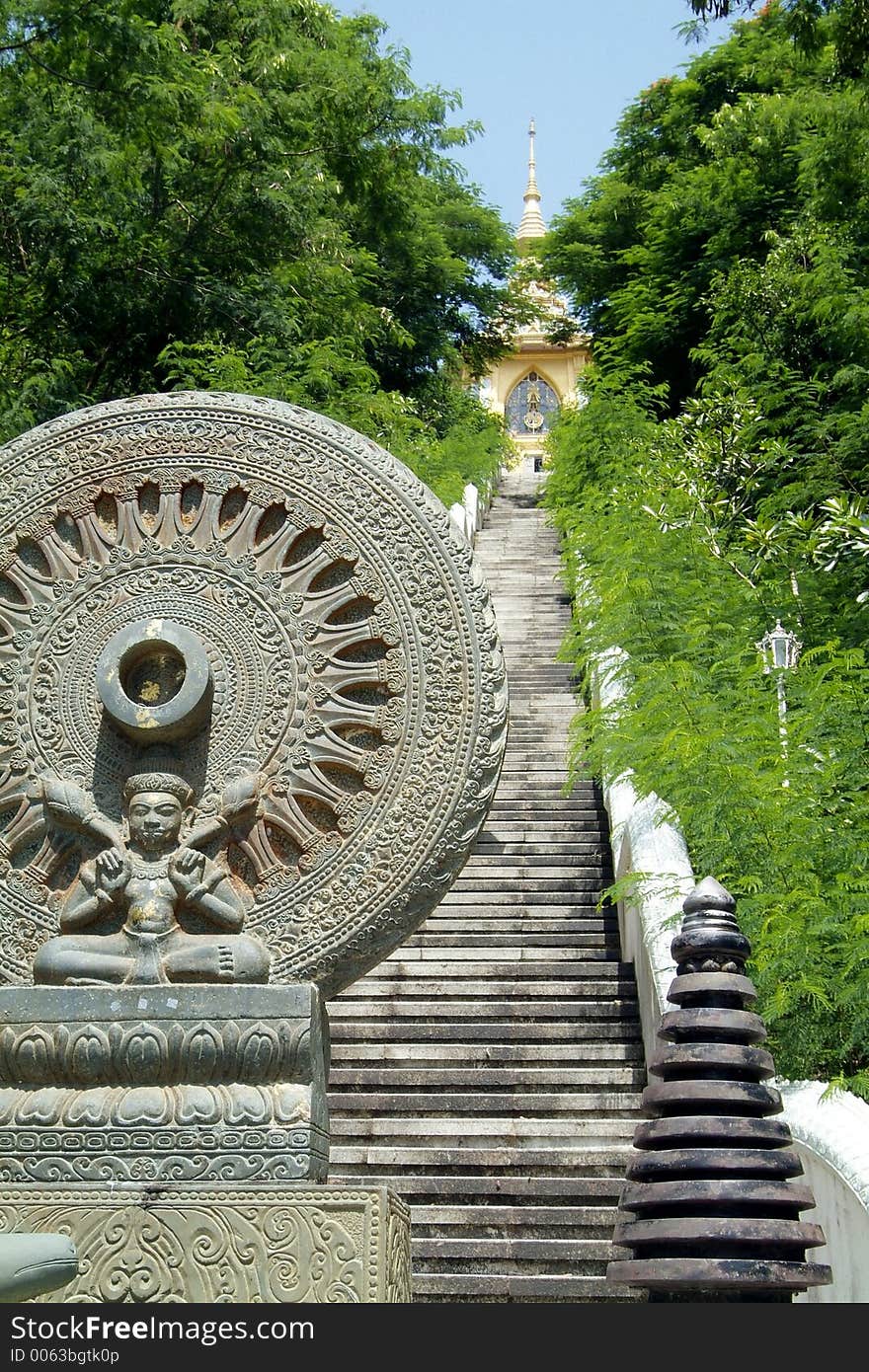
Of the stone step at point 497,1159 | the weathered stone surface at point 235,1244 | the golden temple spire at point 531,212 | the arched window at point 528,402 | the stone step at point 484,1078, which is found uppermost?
the golden temple spire at point 531,212

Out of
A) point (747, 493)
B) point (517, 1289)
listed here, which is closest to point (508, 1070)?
point (517, 1289)

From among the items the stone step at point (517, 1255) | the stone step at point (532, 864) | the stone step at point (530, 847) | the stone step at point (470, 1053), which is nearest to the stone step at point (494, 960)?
the stone step at point (470, 1053)

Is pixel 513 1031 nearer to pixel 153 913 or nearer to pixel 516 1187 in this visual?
pixel 516 1187

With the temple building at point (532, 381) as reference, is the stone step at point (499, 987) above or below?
below

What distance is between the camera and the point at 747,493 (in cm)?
1412

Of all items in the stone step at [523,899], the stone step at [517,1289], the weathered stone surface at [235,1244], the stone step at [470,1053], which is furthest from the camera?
the stone step at [523,899]

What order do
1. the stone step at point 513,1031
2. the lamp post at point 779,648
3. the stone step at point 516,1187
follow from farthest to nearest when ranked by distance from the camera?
the lamp post at point 779,648 < the stone step at point 513,1031 < the stone step at point 516,1187

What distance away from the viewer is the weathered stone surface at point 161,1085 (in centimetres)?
425

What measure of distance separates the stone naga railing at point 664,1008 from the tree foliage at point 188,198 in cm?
644

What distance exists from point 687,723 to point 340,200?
13.4 m

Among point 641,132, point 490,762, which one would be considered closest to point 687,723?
point 490,762

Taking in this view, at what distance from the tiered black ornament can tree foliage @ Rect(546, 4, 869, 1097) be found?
5.41 feet

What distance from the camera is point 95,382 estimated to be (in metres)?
15.7

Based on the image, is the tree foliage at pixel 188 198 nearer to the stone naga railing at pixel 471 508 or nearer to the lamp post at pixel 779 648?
the stone naga railing at pixel 471 508
